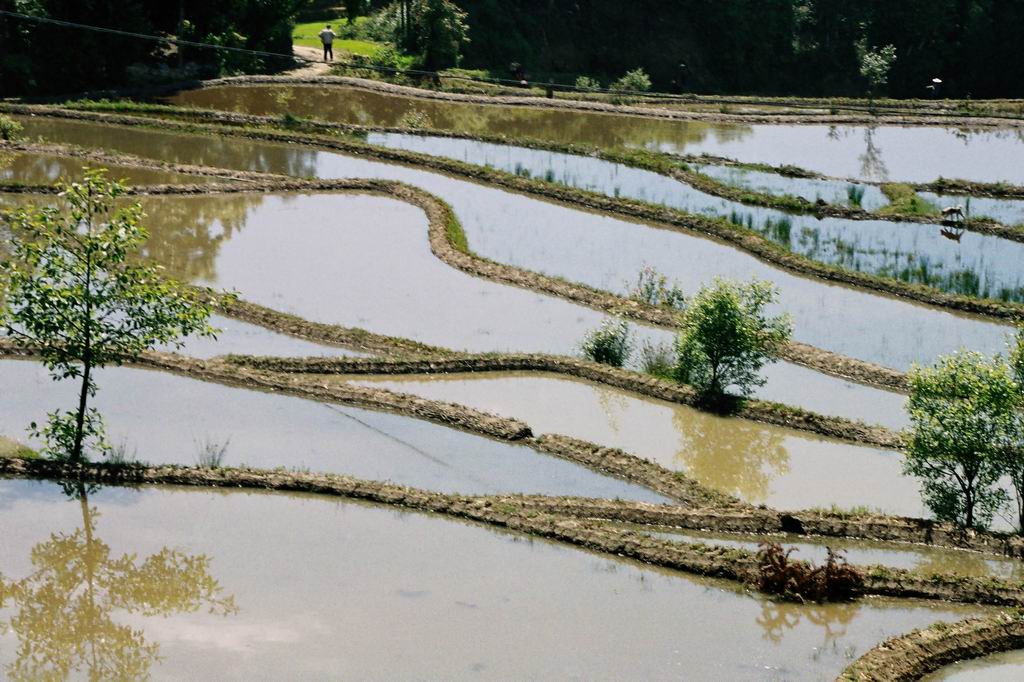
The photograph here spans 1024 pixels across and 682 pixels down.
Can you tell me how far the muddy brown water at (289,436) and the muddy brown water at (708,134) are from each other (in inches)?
671

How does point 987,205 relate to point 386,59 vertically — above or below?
below

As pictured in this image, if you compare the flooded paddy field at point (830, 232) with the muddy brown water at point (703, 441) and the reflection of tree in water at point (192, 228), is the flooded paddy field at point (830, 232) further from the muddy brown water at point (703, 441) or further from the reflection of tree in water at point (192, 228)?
the muddy brown water at point (703, 441)

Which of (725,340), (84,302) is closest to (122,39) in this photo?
(84,302)

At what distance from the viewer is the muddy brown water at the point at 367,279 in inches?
770

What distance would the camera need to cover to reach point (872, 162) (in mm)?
32812

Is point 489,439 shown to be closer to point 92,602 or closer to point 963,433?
point 963,433

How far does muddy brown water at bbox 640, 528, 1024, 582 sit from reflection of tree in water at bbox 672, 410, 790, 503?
1.27m

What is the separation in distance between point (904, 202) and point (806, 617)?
1749 cm

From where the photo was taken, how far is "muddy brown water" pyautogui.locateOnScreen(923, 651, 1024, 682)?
11.5m

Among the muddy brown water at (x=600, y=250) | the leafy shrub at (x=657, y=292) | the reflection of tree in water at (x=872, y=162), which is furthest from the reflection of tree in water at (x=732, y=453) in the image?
the reflection of tree in water at (x=872, y=162)

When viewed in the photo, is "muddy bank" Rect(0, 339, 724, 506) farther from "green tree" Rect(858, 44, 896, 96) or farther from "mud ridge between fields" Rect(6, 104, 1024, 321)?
"green tree" Rect(858, 44, 896, 96)

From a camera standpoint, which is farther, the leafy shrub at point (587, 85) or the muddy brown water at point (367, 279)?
the leafy shrub at point (587, 85)

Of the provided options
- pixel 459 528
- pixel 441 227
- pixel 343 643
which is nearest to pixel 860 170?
pixel 441 227

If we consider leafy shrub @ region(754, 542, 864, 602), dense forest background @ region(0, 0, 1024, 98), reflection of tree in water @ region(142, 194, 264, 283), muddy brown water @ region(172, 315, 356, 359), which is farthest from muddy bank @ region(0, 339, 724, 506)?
dense forest background @ region(0, 0, 1024, 98)
